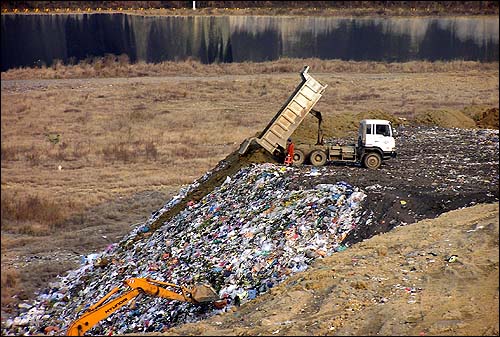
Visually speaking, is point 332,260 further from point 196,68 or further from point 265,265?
point 196,68

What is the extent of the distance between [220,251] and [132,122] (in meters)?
22.2

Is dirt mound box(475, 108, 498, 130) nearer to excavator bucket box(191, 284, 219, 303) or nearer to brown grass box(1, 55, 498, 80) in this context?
excavator bucket box(191, 284, 219, 303)

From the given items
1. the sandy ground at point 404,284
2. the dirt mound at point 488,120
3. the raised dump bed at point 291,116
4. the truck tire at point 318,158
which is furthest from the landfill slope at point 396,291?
the dirt mound at point 488,120

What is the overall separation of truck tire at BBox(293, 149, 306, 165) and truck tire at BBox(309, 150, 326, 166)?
0.19 metres

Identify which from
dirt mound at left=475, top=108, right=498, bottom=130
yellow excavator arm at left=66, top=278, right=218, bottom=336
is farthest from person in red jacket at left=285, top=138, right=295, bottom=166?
dirt mound at left=475, top=108, right=498, bottom=130

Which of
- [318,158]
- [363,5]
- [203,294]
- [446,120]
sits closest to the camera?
[203,294]

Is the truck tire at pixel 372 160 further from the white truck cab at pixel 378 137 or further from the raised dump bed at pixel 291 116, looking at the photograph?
the raised dump bed at pixel 291 116

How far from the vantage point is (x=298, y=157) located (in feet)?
59.4

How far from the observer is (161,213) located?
19.1 metres

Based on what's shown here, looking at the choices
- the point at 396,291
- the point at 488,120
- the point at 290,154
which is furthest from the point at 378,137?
the point at 488,120

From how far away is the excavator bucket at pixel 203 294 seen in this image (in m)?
12.4

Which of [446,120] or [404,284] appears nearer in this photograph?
[404,284]

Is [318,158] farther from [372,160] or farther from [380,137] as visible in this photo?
[380,137]

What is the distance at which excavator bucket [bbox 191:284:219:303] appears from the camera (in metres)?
12.4
